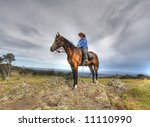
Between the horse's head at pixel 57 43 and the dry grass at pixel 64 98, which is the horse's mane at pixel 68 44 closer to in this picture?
the horse's head at pixel 57 43

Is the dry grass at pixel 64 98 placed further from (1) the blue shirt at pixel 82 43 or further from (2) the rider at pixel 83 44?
→ (1) the blue shirt at pixel 82 43

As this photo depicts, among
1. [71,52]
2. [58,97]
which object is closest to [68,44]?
[71,52]

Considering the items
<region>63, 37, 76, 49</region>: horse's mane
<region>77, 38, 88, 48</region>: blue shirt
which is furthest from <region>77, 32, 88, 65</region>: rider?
<region>63, 37, 76, 49</region>: horse's mane

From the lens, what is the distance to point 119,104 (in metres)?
23.3

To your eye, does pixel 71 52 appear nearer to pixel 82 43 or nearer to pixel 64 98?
pixel 82 43

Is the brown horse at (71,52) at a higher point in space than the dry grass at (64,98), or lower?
higher

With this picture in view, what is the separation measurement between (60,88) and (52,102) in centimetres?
225

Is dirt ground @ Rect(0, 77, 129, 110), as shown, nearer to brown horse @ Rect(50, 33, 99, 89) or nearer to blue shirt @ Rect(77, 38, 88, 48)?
brown horse @ Rect(50, 33, 99, 89)

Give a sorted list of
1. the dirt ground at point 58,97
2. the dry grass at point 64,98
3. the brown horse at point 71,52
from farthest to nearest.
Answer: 1. the brown horse at point 71,52
2. the dry grass at point 64,98
3. the dirt ground at point 58,97

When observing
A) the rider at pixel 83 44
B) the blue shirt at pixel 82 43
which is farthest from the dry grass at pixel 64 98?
the blue shirt at pixel 82 43

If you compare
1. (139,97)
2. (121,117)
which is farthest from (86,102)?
(139,97)

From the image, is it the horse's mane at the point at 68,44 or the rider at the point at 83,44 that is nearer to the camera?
the horse's mane at the point at 68,44

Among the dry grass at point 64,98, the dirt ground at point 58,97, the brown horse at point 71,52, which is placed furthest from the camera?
the brown horse at point 71,52

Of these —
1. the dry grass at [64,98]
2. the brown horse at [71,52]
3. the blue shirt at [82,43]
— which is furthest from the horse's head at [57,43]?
the dry grass at [64,98]
